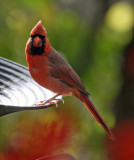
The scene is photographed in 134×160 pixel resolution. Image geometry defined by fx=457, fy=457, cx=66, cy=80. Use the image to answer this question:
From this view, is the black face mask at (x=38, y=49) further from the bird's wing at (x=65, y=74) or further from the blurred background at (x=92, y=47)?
the blurred background at (x=92, y=47)

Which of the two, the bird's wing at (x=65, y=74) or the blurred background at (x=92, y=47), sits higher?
the bird's wing at (x=65, y=74)

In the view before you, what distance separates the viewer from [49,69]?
65.8 inches

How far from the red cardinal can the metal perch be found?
34 millimetres

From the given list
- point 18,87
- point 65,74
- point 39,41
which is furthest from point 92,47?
point 18,87

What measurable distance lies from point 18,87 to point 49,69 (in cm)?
22

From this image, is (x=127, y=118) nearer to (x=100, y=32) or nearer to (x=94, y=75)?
(x=94, y=75)

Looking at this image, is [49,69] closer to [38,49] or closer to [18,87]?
[38,49]

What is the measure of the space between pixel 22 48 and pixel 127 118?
0.84 metres

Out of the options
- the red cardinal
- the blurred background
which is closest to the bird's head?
the red cardinal

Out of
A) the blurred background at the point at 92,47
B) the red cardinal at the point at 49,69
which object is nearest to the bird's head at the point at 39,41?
the red cardinal at the point at 49,69

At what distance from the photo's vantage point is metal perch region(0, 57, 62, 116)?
1.36 metres

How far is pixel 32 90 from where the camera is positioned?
1471mm

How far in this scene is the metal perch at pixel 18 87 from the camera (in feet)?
4.47

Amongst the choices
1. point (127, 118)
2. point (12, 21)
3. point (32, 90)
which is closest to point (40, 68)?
point (32, 90)
